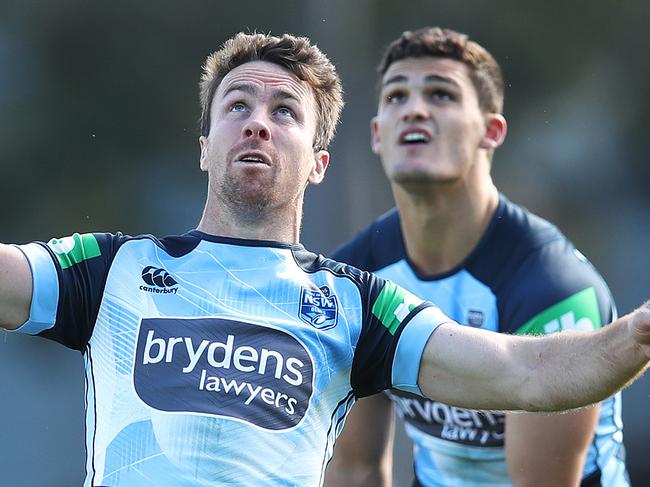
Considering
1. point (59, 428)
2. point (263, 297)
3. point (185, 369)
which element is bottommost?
point (185, 369)

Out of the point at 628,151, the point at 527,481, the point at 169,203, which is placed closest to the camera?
the point at 527,481

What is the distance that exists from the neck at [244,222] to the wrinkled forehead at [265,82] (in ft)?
1.27

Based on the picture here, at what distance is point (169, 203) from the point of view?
412 inches

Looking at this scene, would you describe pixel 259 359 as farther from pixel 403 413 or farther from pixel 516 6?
pixel 516 6

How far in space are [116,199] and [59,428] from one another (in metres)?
2.19

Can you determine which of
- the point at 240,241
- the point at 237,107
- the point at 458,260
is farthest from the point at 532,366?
the point at 458,260

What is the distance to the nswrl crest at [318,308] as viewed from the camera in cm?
382

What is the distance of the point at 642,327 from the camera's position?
3.38 meters

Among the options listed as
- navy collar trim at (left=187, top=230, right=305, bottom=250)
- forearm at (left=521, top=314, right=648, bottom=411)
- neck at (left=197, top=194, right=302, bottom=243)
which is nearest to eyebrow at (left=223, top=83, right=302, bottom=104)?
neck at (left=197, top=194, right=302, bottom=243)

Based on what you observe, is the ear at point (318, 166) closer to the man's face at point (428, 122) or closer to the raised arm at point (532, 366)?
the raised arm at point (532, 366)

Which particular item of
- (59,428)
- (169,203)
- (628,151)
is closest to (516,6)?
(628,151)

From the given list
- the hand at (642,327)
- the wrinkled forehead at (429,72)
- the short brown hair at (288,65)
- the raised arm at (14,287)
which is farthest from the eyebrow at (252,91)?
the wrinkled forehead at (429,72)

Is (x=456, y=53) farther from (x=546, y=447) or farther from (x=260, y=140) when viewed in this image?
(x=260, y=140)

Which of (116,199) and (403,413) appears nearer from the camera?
(403,413)
